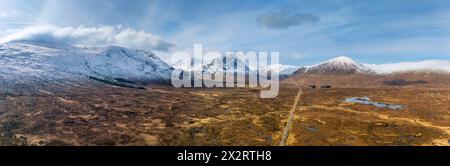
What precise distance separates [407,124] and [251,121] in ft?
137

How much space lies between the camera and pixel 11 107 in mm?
84250

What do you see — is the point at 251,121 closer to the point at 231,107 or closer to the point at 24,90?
the point at 231,107

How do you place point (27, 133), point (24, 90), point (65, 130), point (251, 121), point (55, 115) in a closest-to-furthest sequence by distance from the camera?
point (27, 133) < point (65, 130) < point (55, 115) < point (251, 121) < point (24, 90)

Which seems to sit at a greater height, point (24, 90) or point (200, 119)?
point (24, 90)

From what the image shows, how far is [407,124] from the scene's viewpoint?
86188mm

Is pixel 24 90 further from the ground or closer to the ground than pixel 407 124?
further from the ground

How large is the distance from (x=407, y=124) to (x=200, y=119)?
55.8 meters
